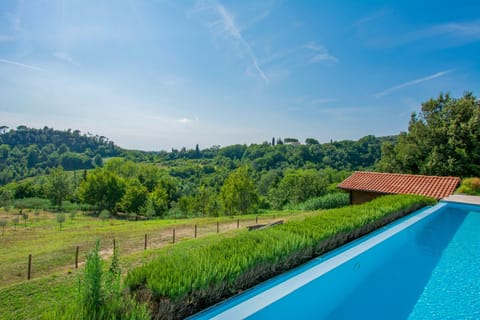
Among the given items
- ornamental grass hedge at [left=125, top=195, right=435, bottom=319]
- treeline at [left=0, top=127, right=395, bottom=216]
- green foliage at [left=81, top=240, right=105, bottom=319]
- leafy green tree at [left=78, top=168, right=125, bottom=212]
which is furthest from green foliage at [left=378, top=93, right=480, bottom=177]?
leafy green tree at [left=78, top=168, right=125, bottom=212]

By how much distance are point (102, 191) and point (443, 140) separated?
45.2 meters

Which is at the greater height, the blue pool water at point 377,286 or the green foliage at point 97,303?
the green foliage at point 97,303

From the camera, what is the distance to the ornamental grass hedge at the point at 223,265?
7.87ft

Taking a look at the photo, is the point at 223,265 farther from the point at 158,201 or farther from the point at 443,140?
the point at 158,201

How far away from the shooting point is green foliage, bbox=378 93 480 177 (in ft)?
54.6

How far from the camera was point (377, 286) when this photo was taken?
4254 mm

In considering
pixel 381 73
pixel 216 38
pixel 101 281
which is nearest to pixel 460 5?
pixel 381 73

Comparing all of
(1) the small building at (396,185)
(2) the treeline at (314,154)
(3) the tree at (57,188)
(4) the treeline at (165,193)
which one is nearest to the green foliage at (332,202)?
(1) the small building at (396,185)

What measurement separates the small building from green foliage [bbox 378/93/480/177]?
25.2 ft

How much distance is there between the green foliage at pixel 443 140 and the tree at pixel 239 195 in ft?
49.9

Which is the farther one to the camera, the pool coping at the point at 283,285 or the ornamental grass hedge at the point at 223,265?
Answer: the pool coping at the point at 283,285

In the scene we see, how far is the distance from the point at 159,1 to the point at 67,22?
321 cm

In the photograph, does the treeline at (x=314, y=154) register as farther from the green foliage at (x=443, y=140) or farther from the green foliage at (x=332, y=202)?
the green foliage at (x=332, y=202)

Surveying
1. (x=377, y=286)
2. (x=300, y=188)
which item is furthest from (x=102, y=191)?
(x=377, y=286)
